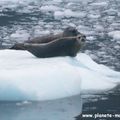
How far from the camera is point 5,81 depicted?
243 inches

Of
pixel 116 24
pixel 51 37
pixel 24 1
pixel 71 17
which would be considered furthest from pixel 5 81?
pixel 24 1

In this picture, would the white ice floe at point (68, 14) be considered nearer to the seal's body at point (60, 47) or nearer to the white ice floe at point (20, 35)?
the white ice floe at point (20, 35)

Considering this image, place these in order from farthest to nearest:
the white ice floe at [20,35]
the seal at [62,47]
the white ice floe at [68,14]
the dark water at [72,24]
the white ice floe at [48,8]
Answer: the white ice floe at [48,8] → the white ice floe at [68,14] → the white ice floe at [20,35] → the seal at [62,47] → the dark water at [72,24]

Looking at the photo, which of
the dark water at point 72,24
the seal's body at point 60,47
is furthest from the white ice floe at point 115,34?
the seal's body at point 60,47

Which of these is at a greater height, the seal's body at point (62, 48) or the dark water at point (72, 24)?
the seal's body at point (62, 48)

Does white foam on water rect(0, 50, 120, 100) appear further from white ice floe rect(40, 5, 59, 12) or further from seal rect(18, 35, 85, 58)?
white ice floe rect(40, 5, 59, 12)

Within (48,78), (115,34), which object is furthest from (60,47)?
(115,34)

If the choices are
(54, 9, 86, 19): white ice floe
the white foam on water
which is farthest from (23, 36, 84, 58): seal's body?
(54, 9, 86, 19): white ice floe

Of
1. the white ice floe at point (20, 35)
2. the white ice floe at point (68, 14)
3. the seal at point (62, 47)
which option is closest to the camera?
the seal at point (62, 47)

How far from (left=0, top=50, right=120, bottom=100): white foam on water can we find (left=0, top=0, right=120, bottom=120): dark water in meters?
0.13

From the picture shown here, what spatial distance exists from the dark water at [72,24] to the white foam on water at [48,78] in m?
0.13

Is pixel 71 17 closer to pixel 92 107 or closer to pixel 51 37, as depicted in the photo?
pixel 51 37

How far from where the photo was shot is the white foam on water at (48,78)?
6.14 m

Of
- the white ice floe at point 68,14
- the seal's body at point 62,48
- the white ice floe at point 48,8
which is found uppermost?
the seal's body at point 62,48
